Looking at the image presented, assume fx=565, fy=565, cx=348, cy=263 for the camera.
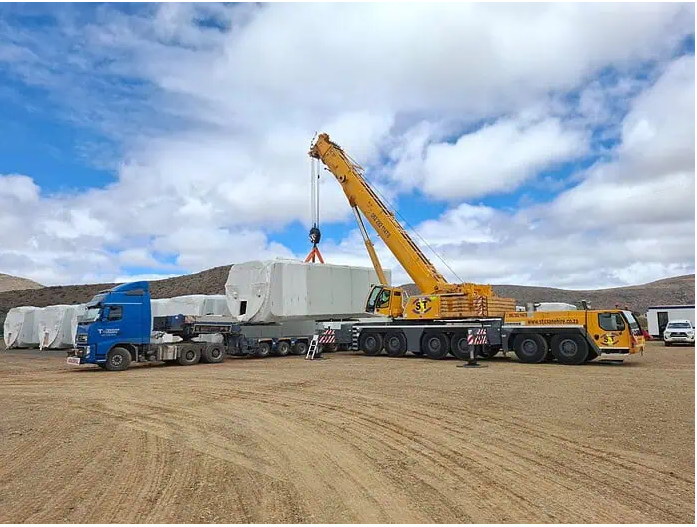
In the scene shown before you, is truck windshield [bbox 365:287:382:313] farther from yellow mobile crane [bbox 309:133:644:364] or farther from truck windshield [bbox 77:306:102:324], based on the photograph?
truck windshield [bbox 77:306:102:324]

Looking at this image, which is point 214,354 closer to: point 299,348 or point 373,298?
point 299,348

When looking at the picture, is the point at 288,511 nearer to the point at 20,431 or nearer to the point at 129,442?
the point at 129,442

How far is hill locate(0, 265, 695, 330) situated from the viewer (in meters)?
70.4

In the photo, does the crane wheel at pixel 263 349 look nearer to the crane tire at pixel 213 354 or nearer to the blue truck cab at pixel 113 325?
the crane tire at pixel 213 354

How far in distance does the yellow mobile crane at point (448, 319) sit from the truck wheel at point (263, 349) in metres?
4.01

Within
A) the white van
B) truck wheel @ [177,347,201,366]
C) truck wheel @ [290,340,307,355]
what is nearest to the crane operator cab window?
truck wheel @ [290,340,307,355]

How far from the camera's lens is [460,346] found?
21.7 m

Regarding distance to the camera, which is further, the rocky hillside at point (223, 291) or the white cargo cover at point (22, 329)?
the rocky hillside at point (223, 291)

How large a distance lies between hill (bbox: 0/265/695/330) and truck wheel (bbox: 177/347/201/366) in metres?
36.4

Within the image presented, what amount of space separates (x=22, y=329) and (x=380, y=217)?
2399 centimetres

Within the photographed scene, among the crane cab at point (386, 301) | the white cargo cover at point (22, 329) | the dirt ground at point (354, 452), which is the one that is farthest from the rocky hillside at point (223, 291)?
the dirt ground at point (354, 452)

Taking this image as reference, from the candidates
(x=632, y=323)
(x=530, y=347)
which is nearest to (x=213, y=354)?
(x=530, y=347)

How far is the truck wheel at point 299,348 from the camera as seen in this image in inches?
1008

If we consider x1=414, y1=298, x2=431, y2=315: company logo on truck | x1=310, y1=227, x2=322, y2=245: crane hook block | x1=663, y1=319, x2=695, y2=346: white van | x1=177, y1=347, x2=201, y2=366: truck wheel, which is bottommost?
x1=177, y1=347, x2=201, y2=366: truck wheel
